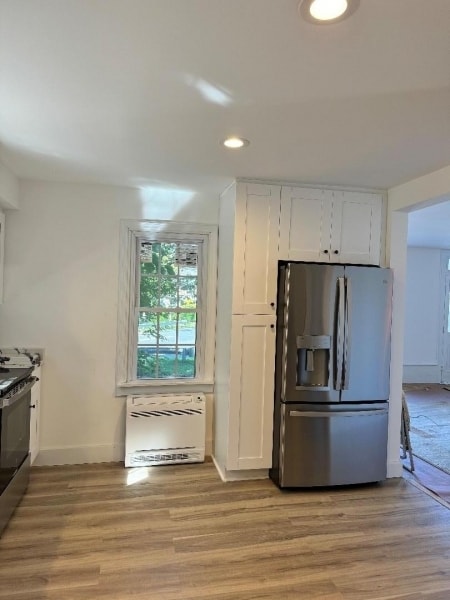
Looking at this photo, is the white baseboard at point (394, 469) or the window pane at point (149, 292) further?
the window pane at point (149, 292)

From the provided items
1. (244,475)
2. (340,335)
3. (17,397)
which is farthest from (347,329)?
(17,397)

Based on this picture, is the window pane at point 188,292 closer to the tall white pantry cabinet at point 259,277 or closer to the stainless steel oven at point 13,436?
the tall white pantry cabinet at point 259,277

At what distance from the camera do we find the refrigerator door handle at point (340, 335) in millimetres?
3133

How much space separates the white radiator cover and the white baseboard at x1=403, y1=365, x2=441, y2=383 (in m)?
5.19

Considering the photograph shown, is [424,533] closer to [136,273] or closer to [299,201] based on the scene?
[299,201]

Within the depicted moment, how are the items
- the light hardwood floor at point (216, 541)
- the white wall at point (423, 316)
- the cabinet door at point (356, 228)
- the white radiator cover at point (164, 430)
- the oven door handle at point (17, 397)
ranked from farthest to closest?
1. the white wall at point (423, 316)
2. the white radiator cover at point (164, 430)
3. the cabinet door at point (356, 228)
4. the oven door handle at point (17, 397)
5. the light hardwood floor at point (216, 541)

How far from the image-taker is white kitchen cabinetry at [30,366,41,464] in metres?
3.18

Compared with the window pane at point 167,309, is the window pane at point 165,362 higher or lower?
lower

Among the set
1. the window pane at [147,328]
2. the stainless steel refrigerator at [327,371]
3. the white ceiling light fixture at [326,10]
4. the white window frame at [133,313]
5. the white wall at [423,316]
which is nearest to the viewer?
the white ceiling light fixture at [326,10]

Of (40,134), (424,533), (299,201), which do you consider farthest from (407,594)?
(40,134)

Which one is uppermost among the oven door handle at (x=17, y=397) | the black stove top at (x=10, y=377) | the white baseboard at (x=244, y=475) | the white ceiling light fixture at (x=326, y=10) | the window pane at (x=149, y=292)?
the white ceiling light fixture at (x=326, y=10)

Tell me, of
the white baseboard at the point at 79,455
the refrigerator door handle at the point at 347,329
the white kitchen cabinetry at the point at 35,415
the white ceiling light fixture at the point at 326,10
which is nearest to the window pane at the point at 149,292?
the white kitchen cabinetry at the point at 35,415

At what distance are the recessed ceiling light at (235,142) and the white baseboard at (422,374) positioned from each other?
627 cm

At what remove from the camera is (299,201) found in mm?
3314
